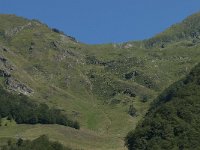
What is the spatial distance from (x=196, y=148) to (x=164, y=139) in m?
17.5

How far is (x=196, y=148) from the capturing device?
184000 millimetres

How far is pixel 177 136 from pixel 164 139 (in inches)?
189

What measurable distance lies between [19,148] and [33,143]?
515 centimetres

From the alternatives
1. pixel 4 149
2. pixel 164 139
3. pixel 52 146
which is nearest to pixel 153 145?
pixel 164 139

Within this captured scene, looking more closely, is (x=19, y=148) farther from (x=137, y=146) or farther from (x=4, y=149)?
(x=137, y=146)

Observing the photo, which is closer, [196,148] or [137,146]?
[196,148]

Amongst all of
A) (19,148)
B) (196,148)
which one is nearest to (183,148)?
(196,148)

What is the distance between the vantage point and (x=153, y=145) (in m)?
194

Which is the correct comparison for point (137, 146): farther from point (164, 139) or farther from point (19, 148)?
point (19, 148)

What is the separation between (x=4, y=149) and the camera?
198 m

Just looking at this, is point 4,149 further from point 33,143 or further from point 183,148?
point 183,148

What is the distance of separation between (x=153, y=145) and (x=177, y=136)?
10825 millimetres

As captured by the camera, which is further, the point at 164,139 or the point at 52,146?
the point at 164,139

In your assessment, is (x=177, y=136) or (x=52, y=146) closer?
(x=52, y=146)
